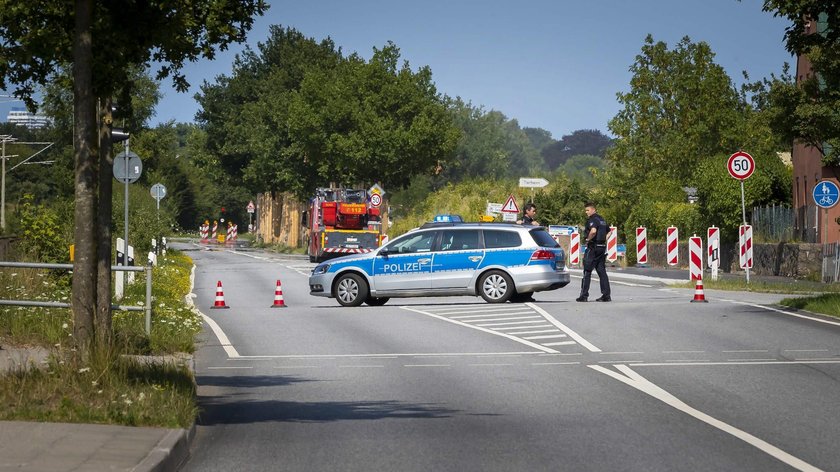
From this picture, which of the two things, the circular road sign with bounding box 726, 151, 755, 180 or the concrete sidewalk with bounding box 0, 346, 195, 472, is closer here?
the concrete sidewalk with bounding box 0, 346, 195, 472

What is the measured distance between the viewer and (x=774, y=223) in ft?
139

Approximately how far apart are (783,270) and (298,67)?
172 ft

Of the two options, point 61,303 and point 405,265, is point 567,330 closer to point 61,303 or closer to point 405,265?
point 405,265

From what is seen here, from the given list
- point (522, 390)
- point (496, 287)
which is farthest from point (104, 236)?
point (496, 287)

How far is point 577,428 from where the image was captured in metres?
10.5

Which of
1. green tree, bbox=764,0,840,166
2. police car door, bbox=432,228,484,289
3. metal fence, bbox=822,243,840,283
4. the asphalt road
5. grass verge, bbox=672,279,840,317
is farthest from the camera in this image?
metal fence, bbox=822,243,840,283

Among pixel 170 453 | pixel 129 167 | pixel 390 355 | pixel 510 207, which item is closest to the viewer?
pixel 170 453

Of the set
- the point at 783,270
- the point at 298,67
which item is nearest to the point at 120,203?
the point at 783,270

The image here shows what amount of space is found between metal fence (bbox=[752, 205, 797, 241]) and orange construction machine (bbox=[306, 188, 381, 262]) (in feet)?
59.4

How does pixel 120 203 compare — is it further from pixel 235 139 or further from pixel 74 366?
pixel 235 139

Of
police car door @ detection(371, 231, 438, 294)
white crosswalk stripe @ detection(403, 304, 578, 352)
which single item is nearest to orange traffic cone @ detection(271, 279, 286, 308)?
police car door @ detection(371, 231, 438, 294)

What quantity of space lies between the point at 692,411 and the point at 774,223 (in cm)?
3226

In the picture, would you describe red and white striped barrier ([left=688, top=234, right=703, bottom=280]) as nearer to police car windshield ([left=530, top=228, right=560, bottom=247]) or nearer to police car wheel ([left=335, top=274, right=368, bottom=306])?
police car windshield ([left=530, top=228, right=560, bottom=247])

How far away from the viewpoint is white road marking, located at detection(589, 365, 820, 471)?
896cm
